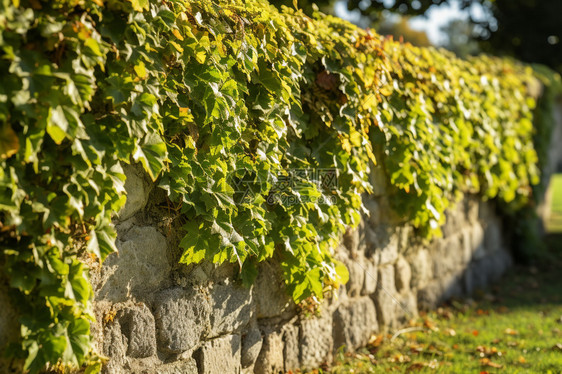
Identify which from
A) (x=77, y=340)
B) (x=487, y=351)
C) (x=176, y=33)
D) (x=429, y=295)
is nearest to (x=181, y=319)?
(x=77, y=340)

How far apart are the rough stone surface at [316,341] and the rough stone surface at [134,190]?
1.42 metres

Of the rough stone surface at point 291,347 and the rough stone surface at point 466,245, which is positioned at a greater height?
the rough stone surface at point 466,245

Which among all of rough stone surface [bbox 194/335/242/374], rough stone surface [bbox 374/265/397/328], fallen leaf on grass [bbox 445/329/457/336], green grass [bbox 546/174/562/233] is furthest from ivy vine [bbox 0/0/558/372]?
green grass [bbox 546/174/562/233]

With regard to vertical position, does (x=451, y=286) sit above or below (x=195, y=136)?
below

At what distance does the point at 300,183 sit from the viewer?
3266 mm

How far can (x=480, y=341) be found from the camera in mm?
4316

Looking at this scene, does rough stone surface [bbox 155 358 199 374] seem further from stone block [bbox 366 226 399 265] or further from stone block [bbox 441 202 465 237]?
stone block [bbox 441 202 465 237]

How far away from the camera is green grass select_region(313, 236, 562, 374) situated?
12.2 feet

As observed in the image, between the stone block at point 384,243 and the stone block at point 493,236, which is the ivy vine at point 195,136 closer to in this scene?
the stone block at point 384,243

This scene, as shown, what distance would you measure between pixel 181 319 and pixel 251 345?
573mm

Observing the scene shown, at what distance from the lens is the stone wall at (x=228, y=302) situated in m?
2.50

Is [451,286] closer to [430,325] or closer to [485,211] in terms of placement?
[430,325]

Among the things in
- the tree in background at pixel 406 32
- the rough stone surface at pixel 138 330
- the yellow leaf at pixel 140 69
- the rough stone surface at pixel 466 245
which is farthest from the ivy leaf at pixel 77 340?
the tree in background at pixel 406 32

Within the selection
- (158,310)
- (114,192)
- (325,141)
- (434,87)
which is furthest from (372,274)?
(114,192)
